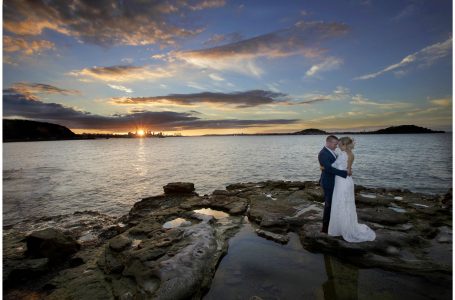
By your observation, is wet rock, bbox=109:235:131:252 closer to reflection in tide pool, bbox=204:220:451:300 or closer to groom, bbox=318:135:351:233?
reflection in tide pool, bbox=204:220:451:300

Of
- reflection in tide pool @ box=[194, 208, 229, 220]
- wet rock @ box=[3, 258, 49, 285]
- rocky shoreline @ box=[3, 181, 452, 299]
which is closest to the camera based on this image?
rocky shoreline @ box=[3, 181, 452, 299]

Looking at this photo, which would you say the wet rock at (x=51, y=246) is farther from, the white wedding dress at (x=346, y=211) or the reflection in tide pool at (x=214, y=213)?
the white wedding dress at (x=346, y=211)

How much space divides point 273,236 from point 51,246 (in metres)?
7.28

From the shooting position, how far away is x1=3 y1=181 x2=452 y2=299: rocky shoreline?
21.2 feet

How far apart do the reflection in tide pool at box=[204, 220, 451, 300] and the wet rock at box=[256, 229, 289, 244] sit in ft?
2.22

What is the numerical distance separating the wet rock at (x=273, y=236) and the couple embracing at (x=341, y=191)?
1.42 meters

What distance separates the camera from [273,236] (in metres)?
9.09

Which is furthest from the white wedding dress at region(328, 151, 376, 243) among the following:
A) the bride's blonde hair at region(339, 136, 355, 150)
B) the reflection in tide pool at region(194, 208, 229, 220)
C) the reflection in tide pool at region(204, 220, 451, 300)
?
the reflection in tide pool at region(194, 208, 229, 220)

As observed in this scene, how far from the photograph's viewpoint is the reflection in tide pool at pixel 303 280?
5828 millimetres

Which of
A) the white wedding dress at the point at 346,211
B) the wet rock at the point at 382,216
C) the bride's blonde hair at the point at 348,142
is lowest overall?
the wet rock at the point at 382,216

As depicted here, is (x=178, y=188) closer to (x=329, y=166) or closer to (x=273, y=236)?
(x=273, y=236)

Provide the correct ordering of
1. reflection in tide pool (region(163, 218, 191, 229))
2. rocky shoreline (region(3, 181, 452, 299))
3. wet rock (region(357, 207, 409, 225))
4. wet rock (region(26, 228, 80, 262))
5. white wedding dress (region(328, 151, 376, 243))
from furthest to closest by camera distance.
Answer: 1. reflection in tide pool (region(163, 218, 191, 229))
2. wet rock (region(357, 207, 409, 225))
3. wet rock (region(26, 228, 80, 262))
4. white wedding dress (region(328, 151, 376, 243))
5. rocky shoreline (region(3, 181, 452, 299))

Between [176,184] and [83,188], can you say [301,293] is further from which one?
[83,188]

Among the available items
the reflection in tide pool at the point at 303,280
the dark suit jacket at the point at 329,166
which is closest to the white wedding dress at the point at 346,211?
the dark suit jacket at the point at 329,166
